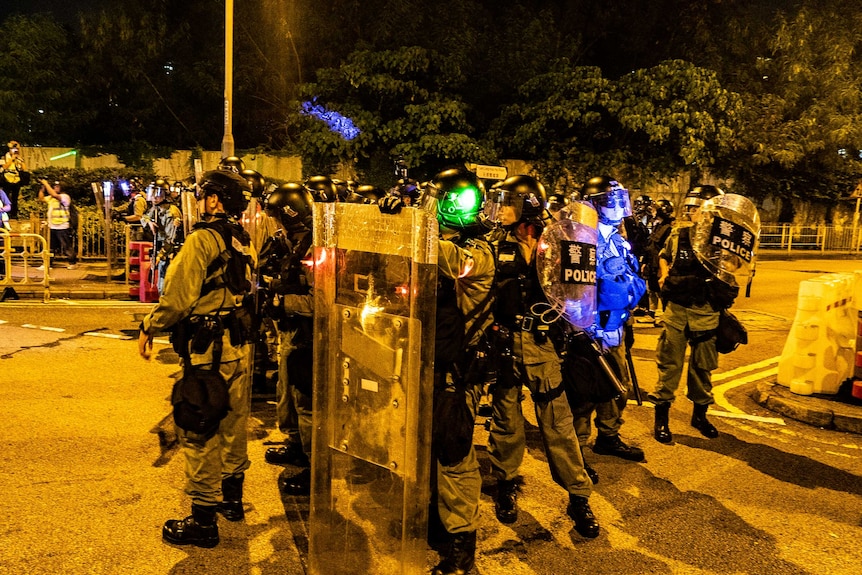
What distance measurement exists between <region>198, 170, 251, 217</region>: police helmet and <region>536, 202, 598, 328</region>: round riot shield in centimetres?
170

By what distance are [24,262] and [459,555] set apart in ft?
36.3

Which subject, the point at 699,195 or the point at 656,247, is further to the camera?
the point at 656,247

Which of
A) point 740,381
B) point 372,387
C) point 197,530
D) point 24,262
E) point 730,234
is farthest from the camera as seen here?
point 24,262

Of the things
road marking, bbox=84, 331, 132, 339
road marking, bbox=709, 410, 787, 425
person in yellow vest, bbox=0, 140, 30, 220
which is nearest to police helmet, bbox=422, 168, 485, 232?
road marking, bbox=709, 410, 787, 425

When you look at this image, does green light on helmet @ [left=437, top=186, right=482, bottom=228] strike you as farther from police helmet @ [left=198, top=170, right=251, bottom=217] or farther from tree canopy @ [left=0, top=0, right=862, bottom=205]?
tree canopy @ [left=0, top=0, right=862, bottom=205]

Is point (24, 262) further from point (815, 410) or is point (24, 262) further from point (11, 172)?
point (815, 410)

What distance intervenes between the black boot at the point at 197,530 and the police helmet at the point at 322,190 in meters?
2.82

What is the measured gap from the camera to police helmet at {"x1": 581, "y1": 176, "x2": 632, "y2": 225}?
5102 mm

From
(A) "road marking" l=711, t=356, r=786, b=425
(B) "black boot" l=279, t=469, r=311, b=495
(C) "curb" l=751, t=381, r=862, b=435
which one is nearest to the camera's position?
(B) "black boot" l=279, t=469, r=311, b=495

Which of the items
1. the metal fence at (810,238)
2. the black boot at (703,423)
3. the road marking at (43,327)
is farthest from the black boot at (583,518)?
the metal fence at (810,238)

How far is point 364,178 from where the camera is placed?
2066 centimetres

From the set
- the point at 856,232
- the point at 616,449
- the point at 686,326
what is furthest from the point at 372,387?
the point at 856,232

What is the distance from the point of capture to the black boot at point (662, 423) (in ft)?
19.2

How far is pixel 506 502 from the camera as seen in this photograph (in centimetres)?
443
